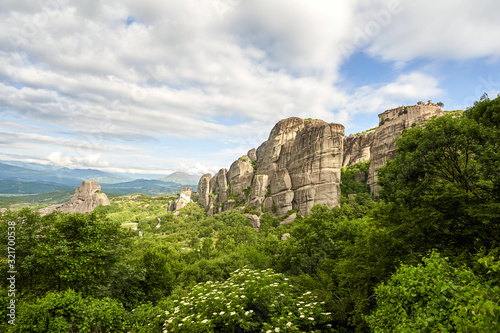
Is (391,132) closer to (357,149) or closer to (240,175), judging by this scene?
(357,149)

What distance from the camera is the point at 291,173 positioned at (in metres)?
76.6

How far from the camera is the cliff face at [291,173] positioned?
66.4 meters

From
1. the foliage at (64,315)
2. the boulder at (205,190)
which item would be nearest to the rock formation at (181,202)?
the boulder at (205,190)

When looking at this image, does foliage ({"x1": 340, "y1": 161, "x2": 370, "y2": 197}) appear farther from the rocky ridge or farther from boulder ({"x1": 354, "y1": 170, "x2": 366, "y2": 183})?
the rocky ridge

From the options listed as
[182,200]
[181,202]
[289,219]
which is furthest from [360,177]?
[182,200]

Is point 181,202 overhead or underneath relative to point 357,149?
underneath

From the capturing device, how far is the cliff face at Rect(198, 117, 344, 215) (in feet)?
218

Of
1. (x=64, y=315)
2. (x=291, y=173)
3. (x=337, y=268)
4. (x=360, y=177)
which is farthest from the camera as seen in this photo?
(x=291, y=173)

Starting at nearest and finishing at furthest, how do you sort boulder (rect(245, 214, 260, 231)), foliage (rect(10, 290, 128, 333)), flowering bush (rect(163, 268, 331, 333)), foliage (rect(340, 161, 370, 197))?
1. foliage (rect(10, 290, 128, 333))
2. flowering bush (rect(163, 268, 331, 333))
3. foliage (rect(340, 161, 370, 197))
4. boulder (rect(245, 214, 260, 231))

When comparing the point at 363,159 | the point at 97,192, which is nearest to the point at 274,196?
the point at 363,159

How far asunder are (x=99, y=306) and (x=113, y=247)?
5.24 metres

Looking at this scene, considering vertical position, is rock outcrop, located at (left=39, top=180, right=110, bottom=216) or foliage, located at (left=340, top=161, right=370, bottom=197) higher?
foliage, located at (left=340, top=161, right=370, bottom=197)

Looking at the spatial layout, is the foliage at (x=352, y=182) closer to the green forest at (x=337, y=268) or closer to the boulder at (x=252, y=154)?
the green forest at (x=337, y=268)

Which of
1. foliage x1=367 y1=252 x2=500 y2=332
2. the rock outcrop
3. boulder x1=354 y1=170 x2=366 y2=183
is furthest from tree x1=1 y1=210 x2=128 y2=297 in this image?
the rock outcrop
